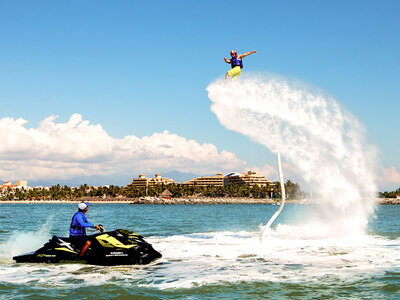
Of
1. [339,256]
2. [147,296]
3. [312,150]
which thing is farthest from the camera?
[312,150]

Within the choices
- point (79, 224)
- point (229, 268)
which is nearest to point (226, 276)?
point (229, 268)

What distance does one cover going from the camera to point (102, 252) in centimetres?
1291

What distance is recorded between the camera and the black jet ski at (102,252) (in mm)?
12875

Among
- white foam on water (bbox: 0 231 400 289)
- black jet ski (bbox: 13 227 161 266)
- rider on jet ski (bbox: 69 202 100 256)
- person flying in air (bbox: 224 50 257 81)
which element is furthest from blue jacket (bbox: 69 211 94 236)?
person flying in air (bbox: 224 50 257 81)

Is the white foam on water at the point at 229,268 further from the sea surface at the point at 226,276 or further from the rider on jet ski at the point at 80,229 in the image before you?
the rider on jet ski at the point at 80,229

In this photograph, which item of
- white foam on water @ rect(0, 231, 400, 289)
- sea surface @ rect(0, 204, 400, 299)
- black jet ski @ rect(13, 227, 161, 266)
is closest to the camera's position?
sea surface @ rect(0, 204, 400, 299)

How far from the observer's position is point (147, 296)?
30.6 ft

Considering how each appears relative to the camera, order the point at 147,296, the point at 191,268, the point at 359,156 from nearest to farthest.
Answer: the point at 147,296, the point at 191,268, the point at 359,156

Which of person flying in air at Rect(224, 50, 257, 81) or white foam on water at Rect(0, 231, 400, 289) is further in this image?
person flying in air at Rect(224, 50, 257, 81)

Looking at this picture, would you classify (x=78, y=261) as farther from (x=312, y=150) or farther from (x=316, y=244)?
(x=312, y=150)

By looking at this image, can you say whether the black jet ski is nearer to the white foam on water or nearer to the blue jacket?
the white foam on water

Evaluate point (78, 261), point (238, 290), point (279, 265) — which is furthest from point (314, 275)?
point (78, 261)

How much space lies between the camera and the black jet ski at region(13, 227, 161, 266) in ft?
42.2

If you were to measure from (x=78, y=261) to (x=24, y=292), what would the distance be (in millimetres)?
3485
